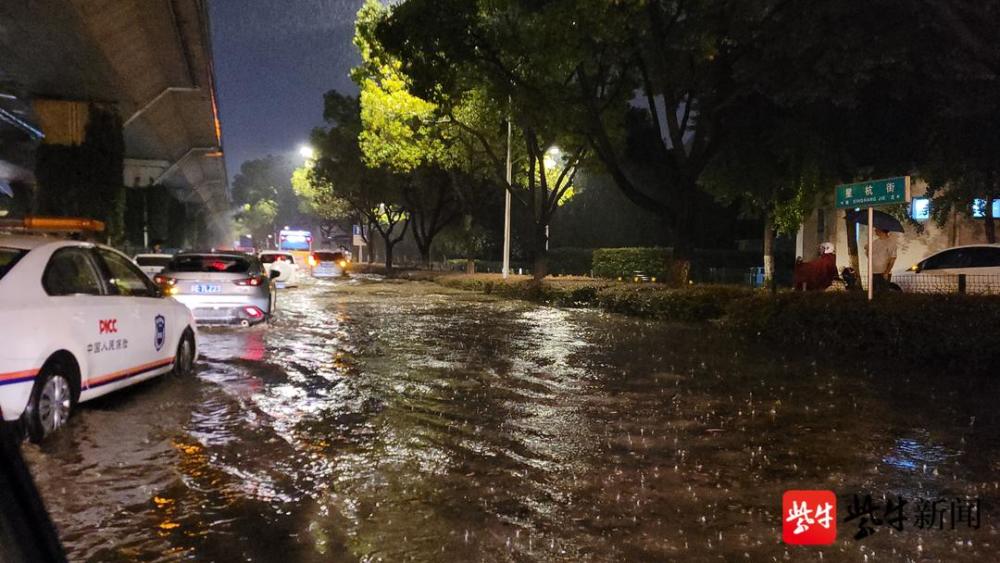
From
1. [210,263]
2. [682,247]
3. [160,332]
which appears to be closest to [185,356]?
[160,332]

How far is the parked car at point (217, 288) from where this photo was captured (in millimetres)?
13695

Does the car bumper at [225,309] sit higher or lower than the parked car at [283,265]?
lower

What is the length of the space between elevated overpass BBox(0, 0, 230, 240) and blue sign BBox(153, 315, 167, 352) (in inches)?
376

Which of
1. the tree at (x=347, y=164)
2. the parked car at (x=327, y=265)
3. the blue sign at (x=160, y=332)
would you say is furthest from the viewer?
the parked car at (x=327, y=265)

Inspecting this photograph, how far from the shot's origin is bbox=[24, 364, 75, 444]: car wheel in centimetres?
580

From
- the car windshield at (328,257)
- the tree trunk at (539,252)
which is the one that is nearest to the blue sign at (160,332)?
the tree trunk at (539,252)

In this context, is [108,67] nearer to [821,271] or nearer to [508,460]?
[821,271]

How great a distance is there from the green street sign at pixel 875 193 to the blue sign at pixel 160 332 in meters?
10.1

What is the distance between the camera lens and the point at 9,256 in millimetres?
6051

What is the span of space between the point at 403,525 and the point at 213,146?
35.7 meters

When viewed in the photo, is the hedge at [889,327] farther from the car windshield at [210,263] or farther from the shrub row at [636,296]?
the car windshield at [210,263]

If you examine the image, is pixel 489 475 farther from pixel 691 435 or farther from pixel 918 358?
pixel 918 358

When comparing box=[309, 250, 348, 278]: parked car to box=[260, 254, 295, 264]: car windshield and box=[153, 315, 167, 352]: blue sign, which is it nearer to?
box=[260, 254, 295, 264]: car windshield

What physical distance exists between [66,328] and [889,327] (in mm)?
10209
